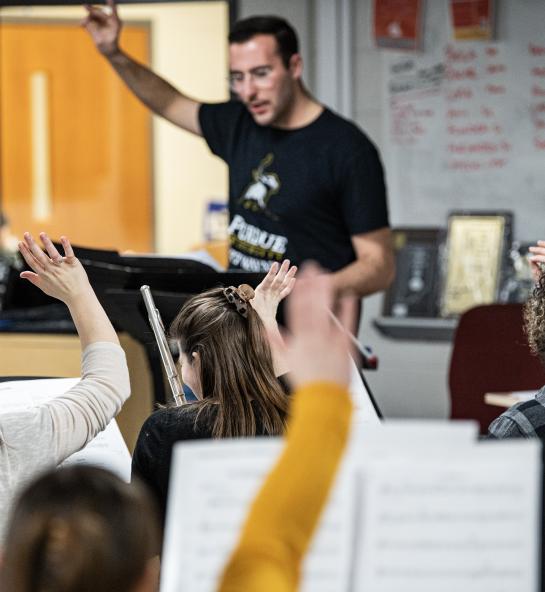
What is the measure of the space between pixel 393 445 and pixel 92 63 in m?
5.59

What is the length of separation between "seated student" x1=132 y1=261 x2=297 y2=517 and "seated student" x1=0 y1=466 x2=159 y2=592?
928 millimetres

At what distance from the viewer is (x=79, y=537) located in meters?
0.90

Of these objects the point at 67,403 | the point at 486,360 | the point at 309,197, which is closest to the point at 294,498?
the point at 67,403

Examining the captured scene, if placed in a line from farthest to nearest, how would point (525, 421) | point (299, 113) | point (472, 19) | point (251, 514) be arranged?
point (472, 19)
point (299, 113)
point (525, 421)
point (251, 514)

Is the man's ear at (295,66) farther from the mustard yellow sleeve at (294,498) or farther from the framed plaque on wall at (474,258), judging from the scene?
the mustard yellow sleeve at (294,498)

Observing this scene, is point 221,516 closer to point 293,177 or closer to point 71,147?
point 293,177

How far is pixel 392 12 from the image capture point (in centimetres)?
502

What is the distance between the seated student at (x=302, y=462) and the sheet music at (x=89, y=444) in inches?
48.4

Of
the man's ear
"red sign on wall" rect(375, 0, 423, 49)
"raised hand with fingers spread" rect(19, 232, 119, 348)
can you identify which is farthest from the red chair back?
"raised hand with fingers spread" rect(19, 232, 119, 348)

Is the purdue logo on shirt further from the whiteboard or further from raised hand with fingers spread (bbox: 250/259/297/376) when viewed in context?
the whiteboard

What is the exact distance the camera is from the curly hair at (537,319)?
6.30 ft

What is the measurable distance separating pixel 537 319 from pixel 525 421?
0.25 meters

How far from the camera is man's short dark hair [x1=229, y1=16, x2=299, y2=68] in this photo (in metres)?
3.48

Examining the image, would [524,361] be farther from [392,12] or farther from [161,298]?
[392,12]
